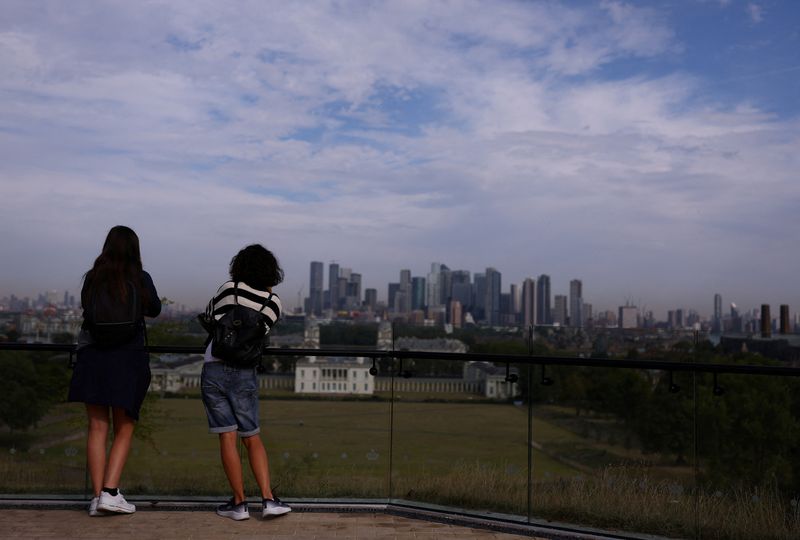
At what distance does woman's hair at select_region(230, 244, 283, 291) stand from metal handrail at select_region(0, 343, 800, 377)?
2.04 feet

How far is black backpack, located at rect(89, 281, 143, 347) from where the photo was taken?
184 inches

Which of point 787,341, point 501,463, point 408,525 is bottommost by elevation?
point 408,525

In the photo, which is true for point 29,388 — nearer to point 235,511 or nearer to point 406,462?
point 235,511

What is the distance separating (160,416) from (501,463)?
2889 mm

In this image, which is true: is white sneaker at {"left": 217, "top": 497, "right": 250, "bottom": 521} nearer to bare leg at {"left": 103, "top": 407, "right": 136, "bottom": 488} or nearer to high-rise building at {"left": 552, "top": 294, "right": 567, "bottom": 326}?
bare leg at {"left": 103, "top": 407, "right": 136, "bottom": 488}

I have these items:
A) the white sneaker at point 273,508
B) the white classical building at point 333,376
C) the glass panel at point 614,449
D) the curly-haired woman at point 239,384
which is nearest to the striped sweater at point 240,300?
the curly-haired woman at point 239,384

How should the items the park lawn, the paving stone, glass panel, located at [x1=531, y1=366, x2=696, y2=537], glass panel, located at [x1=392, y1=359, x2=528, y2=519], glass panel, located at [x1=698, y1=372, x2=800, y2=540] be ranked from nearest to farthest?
the paving stone → glass panel, located at [x1=698, y1=372, x2=800, y2=540] → glass panel, located at [x1=531, y1=366, x2=696, y2=537] → glass panel, located at [x1=392, y1=359, x2=528, y2=519] → the park lawn

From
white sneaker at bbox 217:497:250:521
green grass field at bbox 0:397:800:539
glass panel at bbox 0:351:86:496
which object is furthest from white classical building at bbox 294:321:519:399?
glass panel at bbox 0:351:86:496

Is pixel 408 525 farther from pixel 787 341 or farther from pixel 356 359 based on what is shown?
pixel 787 341

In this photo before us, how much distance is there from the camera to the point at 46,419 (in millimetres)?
5906

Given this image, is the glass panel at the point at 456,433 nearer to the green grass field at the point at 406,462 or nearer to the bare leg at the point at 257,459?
the green grass field at the point at 406,462

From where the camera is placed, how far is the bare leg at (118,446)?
4.77m

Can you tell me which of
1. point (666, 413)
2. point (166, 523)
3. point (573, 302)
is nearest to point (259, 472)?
point (166, 523)

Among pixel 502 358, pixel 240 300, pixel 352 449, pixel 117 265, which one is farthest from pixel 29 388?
pixel 502 358
